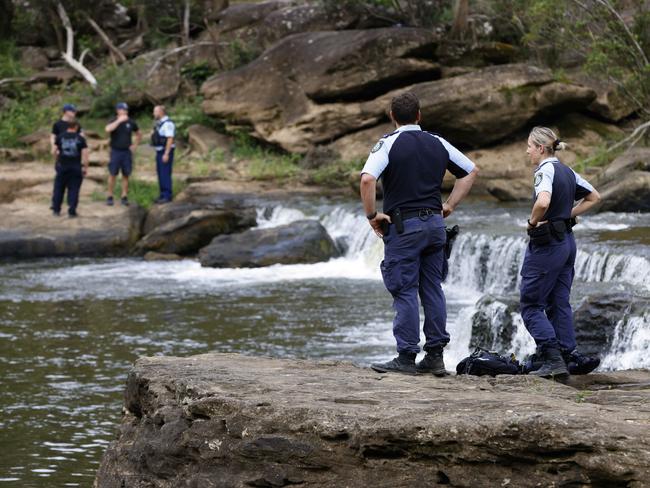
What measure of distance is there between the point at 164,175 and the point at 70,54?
1188 centimetres

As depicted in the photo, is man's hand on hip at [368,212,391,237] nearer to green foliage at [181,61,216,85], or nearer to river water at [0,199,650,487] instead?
river water at [0,199,650,487]

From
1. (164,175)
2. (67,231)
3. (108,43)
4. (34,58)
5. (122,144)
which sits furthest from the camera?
(34,58)

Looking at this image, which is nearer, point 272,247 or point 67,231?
point 272,247

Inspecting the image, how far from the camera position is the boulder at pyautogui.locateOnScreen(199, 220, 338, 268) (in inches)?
764

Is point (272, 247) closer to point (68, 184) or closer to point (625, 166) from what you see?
point (68, 184)

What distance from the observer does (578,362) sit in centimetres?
763

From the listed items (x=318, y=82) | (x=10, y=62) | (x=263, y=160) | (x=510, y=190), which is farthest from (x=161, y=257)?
(x=10, y=62)

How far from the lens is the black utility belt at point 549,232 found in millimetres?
7590

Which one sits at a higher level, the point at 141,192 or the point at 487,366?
the point at 141,192

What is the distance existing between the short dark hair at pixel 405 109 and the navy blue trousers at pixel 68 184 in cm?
1399

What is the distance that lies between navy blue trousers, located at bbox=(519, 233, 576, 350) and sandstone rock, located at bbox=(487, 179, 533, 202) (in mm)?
14878

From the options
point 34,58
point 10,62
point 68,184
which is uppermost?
point 34,58

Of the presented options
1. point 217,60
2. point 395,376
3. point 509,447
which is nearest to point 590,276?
point 395,376

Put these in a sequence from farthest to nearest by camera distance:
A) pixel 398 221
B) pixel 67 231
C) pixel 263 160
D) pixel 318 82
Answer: pixel 318 82, pixel 263 160, pixel 67 231, pixel 398 221
